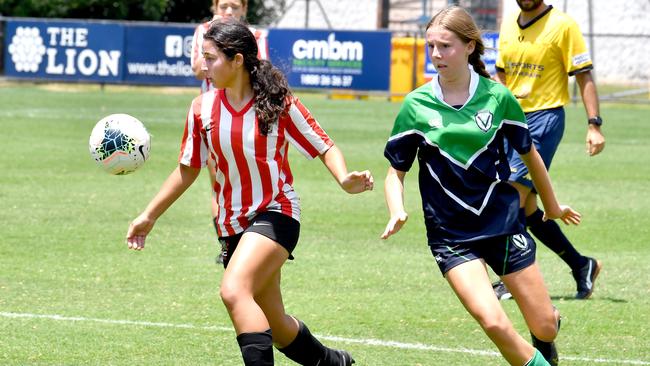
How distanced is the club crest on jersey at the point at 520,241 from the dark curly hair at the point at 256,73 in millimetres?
1221

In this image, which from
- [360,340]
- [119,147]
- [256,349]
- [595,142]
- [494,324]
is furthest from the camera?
[595,142]

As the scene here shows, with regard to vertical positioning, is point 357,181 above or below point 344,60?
above

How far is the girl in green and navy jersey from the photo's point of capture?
5.62 meters

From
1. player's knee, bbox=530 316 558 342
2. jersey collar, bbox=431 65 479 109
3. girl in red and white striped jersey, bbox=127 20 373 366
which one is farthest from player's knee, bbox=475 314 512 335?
jersey collar, bbox=431 65 479 109

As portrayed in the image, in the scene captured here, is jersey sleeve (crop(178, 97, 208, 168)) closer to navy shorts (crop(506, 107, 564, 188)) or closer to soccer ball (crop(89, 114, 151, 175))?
soccer ball (crop(89, 114, 151, 175))

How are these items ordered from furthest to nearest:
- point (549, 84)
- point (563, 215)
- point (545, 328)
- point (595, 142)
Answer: point (549, 84)
point (595, 142)
point (563, 215)
point (545, 328)

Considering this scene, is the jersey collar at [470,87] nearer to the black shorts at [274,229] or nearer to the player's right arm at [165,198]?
the black shorts at [274,229]

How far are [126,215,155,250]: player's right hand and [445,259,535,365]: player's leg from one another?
1.49 m

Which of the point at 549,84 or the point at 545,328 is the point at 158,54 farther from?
the point at 545,328

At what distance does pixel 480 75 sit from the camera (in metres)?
5.89

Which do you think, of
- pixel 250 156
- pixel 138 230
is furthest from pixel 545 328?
pixel 138 230

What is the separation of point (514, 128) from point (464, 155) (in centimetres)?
28

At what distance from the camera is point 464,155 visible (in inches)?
223

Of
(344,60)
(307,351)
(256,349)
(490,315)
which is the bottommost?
(307,351)
